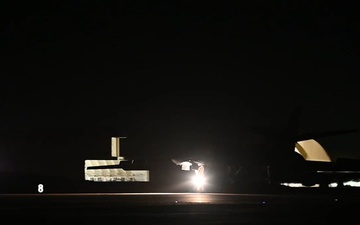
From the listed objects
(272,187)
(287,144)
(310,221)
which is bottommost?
(310,221)

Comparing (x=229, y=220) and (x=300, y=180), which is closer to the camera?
(x=229, y=220)

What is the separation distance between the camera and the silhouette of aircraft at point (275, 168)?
68250 mm

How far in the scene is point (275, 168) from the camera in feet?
225

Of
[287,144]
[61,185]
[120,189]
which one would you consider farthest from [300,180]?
[61,185]

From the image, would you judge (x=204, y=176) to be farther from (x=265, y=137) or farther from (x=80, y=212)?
(x=80, y=212)

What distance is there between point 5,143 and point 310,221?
7772 centimetres

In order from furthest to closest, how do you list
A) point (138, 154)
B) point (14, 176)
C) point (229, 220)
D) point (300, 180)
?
point (138, 154), point (14, 176), point (300, 180), point (229, 220)

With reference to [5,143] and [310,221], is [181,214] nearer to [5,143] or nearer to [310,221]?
[310,221]

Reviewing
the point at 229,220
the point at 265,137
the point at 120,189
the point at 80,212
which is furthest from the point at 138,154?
the point at 229,220

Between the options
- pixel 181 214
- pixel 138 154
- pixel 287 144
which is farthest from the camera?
pixel 138 154

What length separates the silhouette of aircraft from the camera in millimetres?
68250

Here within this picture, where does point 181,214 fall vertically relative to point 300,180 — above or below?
below

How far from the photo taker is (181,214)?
31.6 metres

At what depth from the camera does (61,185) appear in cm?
7088
